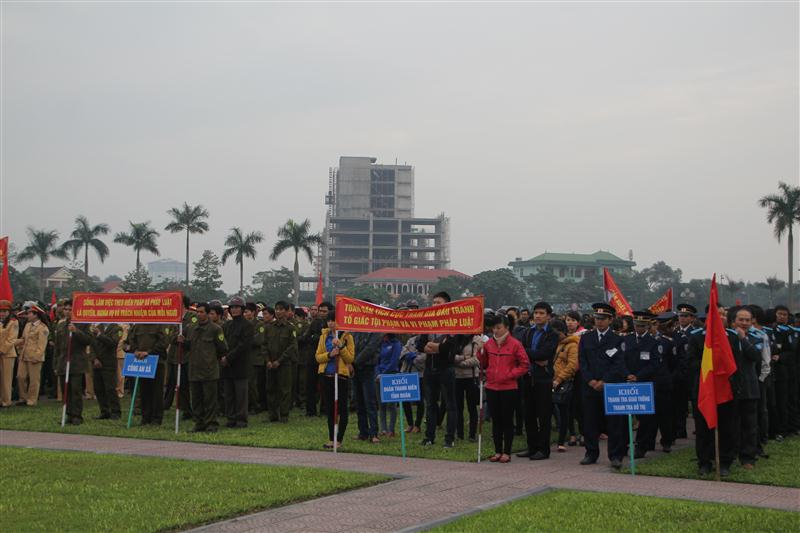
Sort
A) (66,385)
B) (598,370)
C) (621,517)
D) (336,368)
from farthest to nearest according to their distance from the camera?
(66,385), (336,368), (598,370), (621,517)

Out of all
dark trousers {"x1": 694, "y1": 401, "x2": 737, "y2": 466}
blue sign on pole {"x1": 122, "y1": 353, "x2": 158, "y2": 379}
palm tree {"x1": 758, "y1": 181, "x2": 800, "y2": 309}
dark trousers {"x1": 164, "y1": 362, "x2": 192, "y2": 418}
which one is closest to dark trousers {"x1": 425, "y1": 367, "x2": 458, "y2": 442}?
dark trousers {"x1": 694, "y1": 401, "x2": 737, "y2": 466}

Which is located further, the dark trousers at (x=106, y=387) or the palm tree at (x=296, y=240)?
the palm tree at (x=296, y=240)

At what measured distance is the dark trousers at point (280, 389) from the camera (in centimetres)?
1742

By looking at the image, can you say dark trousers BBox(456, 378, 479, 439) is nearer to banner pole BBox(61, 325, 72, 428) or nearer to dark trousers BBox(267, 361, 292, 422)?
dark trousers BBox(267, 361, 292, 422)

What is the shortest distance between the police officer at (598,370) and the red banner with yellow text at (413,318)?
1.61 m

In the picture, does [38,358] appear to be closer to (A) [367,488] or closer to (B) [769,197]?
(A) [367,488]

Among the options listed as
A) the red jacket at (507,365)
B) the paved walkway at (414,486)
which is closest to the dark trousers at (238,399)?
the paved walkway at (414,486)

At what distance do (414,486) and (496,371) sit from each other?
2908mm

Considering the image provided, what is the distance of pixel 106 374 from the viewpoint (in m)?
17.2

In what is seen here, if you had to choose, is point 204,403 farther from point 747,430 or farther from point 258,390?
point 747,430

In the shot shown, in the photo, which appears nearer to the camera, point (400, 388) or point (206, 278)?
point (400, 388)

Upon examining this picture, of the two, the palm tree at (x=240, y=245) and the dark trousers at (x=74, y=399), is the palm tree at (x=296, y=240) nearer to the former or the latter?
the palm tree at (x=240, y=245)

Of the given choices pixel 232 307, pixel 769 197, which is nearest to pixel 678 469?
pixel 232 307

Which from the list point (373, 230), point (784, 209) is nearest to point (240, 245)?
point (784, 209)
